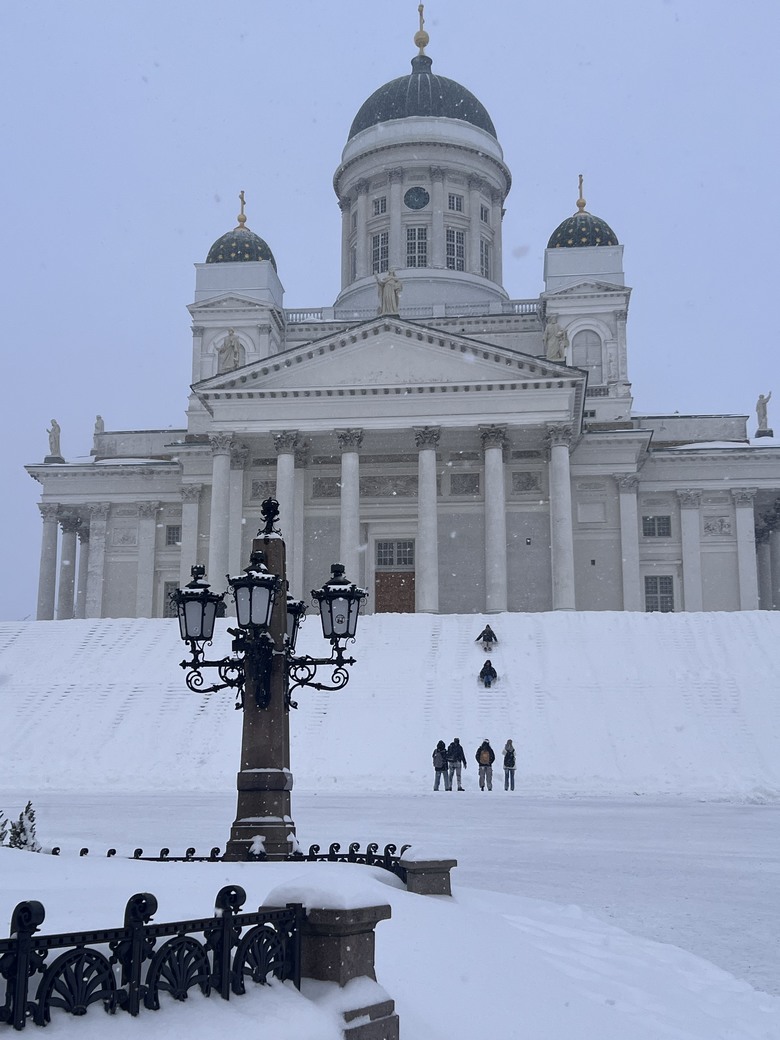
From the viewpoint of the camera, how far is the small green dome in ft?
205

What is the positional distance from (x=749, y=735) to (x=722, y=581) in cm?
2578

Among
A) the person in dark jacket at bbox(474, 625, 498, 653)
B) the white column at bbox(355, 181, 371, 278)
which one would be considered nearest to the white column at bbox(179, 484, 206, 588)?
the white column at bbox(355, 181, 371, 278)

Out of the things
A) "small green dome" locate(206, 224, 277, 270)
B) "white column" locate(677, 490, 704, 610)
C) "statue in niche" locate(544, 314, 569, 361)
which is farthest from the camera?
"small green dome" locate(206, 224, 277, 270)

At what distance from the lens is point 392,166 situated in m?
65.9

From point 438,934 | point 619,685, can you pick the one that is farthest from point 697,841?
point 619,685

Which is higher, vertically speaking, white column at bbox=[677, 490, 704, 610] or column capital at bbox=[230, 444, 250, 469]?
column capital at bbox=[230, 444, 250, 469]

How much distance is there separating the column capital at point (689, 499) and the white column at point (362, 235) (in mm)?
21639

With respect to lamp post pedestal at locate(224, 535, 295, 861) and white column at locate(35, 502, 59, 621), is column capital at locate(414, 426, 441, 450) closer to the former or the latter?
white column at locate(35, 502, 59, 621)

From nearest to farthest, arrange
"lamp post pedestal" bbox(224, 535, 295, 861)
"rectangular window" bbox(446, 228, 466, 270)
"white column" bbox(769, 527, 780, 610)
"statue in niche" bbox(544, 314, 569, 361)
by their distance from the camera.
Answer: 1. "lamp post pedestal" bbox(224, 535, 295, 861)
2. "statue in niche" bbox(544, 314, 569, 361)
3. "white column" bbox(769, 527, 780, 610)
4. "rectangular window" bbox(446, 228, 466, 270)

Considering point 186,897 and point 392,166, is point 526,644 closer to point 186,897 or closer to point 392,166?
point 186,897

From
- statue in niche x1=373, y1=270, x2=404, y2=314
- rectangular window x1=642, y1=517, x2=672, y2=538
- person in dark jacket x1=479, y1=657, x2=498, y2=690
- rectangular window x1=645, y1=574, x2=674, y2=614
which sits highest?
statue in niche x1=373, y1=270, x2=404, y2=314

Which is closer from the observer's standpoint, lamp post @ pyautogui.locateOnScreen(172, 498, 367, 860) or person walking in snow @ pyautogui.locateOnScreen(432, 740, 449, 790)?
lamp post @ pyautogui.locateOnScreen(172, 498, 367, 860)

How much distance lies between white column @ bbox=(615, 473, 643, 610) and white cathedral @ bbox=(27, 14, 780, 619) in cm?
10

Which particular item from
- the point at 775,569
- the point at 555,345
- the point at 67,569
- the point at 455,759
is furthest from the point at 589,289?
the point at 455,759
